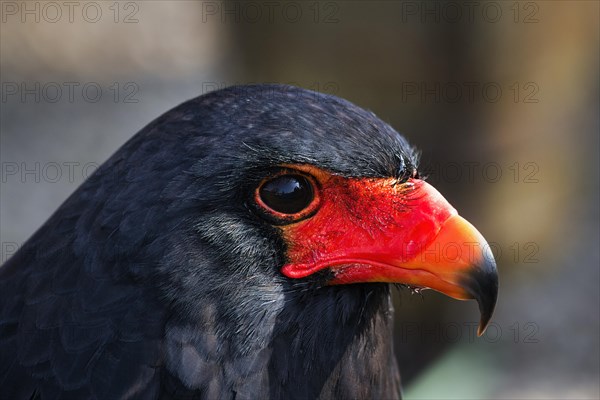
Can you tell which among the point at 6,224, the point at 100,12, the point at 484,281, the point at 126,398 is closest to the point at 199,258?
the point at 126,398

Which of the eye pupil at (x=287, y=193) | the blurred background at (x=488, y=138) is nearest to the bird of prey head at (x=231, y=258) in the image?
the eye pupil at (x=287, y=193)

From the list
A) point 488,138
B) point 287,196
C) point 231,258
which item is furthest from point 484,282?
point 488,138

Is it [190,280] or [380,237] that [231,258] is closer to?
[190,280]

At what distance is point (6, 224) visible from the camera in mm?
10867

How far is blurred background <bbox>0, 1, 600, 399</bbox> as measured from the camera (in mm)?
6867

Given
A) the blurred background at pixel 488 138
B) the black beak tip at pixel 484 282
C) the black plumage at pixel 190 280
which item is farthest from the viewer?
the blurred background at pixel 488 138

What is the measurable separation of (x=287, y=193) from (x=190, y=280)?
504 mm

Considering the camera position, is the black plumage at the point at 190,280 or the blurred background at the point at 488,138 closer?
the black plumage at the point at 190,280

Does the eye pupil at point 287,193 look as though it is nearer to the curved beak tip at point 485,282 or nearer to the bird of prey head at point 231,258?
the bird of prey head at point 231,258

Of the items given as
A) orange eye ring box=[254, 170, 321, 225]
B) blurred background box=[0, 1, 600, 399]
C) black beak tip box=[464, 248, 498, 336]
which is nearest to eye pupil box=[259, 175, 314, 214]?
orange eye ring box=[254, 170, 321, 225]

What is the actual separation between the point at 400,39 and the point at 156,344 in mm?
4516

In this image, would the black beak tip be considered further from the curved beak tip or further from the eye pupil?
the eye pupil

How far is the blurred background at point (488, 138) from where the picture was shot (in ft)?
22.5

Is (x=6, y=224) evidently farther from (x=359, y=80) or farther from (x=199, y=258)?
(x=199, y=258)
